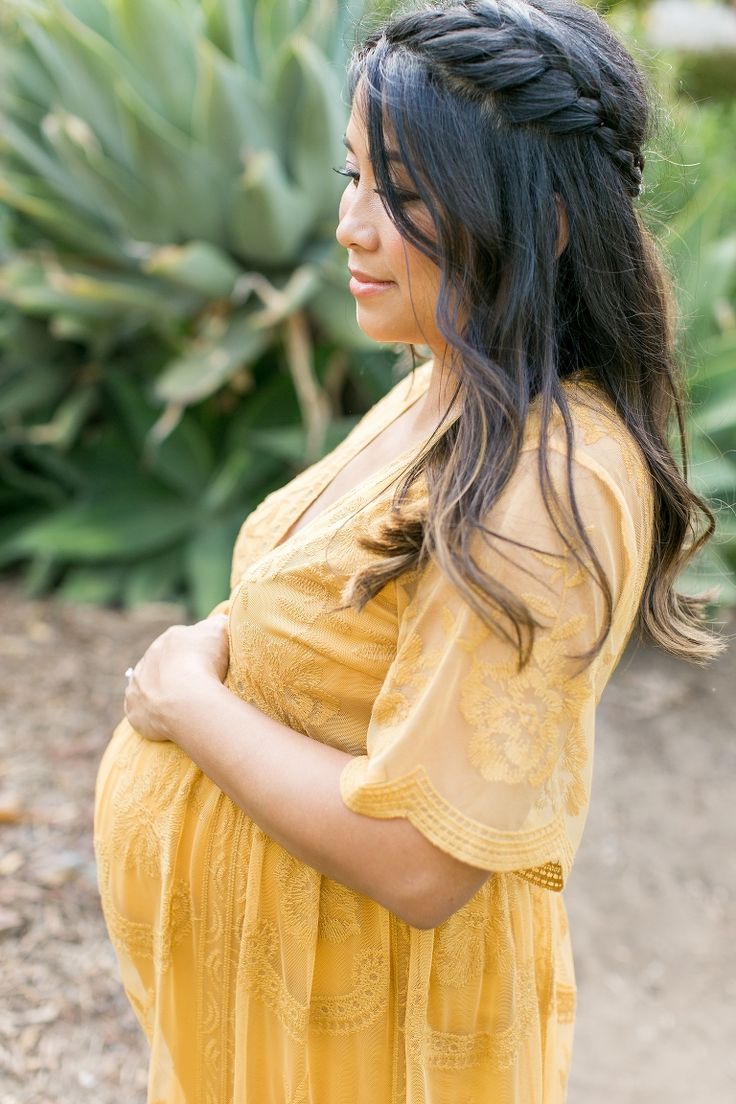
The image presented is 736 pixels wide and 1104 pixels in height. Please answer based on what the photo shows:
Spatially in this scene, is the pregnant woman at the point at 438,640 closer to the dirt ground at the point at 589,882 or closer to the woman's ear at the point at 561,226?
the woman's ear at the point at 561,226

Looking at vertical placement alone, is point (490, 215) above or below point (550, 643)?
above

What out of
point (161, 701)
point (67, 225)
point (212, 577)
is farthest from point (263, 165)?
point (161, 701)

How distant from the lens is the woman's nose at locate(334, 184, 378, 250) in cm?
119

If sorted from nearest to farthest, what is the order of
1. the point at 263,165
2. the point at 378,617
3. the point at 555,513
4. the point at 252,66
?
the point at 555,513 → the point at 378,617 → the point at 263,165 → the point at 252,66

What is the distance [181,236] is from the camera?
352 centimetres

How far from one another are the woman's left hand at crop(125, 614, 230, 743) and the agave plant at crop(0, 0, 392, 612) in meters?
2.01

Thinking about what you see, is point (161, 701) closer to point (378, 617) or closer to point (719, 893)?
point (378, 617)

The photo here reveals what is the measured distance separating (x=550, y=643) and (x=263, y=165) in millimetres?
2477

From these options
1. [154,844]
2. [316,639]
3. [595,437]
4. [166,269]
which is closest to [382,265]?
[595,437]

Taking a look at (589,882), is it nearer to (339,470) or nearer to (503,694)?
(339,470)

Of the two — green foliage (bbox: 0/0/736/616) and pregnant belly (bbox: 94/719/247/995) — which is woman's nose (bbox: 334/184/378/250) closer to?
pregnant belly (bbox: 94/719/247/995)

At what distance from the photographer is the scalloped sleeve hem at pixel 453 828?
105cm

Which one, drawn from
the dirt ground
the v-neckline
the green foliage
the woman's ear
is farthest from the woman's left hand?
the green foliage

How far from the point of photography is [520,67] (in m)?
1.08
